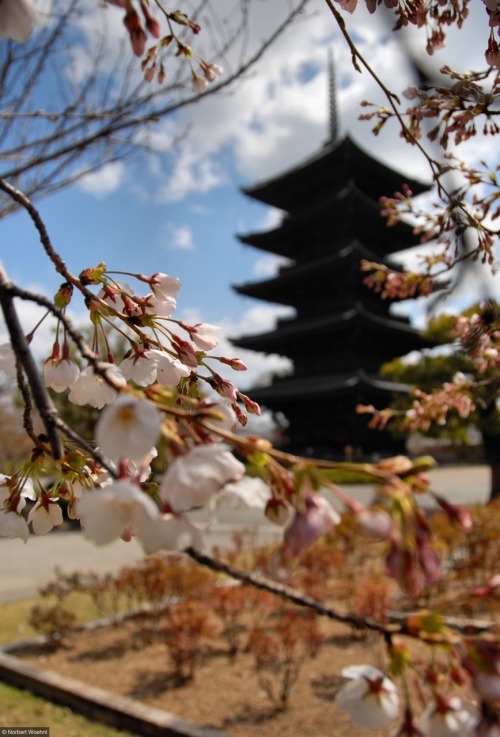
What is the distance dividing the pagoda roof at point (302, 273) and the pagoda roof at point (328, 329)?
127 cm

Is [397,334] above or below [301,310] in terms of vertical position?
below

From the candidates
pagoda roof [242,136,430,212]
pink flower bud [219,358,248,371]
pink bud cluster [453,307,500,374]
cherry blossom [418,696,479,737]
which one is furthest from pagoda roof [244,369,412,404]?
cherry blossom [418,696,479,737]

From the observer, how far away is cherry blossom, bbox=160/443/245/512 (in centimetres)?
46

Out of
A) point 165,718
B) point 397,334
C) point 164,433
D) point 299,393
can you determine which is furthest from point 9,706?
point 397,334

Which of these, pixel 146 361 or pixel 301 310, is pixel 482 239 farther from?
pixel 301 310

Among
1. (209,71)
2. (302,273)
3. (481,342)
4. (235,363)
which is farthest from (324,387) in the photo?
(235,363)

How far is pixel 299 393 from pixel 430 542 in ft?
61.8

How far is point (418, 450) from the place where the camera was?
29.7 metres

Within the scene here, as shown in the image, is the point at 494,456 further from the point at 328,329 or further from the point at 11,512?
the point at 11,512

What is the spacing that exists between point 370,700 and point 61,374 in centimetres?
57

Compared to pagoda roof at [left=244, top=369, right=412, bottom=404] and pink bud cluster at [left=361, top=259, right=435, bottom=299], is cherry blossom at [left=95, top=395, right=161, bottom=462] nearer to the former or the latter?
pink bud cluster at [left=361, top=259, right=435, bottom=299]

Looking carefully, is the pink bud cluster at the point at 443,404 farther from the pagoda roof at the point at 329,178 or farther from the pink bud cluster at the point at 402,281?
the pagoda roof at the point at 329,178

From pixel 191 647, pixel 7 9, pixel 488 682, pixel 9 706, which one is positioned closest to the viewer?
pixel 488 682

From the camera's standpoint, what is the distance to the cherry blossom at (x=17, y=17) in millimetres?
544
